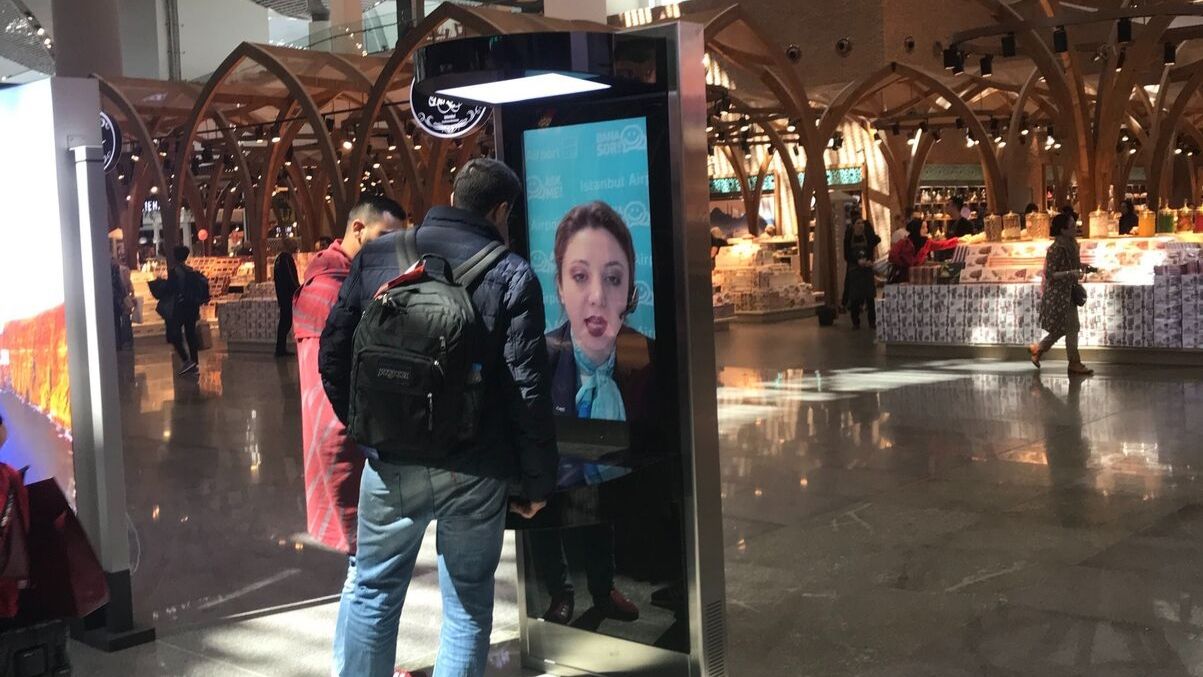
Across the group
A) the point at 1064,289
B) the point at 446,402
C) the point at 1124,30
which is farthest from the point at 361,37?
the point at 446,402

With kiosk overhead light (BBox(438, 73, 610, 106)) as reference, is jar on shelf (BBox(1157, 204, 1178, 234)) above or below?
below

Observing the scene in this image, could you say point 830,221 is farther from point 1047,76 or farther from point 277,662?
point 277,662

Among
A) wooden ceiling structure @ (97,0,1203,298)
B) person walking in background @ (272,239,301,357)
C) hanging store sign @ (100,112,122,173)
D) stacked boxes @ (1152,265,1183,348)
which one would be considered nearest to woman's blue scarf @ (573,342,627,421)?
stacked boxes @ (1152,265,1183,348)

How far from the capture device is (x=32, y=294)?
15.3 ft

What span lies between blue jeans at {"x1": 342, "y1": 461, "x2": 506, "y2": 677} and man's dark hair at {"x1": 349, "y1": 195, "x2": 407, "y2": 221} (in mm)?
1099

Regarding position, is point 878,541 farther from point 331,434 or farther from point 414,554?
point 414,554

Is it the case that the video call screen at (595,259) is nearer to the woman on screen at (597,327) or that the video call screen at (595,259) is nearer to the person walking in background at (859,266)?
the woman on screen at (597,327)

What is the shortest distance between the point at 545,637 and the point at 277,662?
0.97 m

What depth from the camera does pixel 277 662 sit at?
4.30 m

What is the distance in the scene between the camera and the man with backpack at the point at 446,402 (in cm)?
291

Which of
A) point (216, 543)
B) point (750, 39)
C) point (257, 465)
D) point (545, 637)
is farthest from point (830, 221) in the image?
point (545, 637)

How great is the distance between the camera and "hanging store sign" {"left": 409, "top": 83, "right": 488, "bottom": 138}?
12.3 metres

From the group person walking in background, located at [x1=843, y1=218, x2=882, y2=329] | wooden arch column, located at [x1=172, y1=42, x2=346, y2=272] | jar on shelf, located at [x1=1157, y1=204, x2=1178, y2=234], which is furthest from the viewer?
wooden arch column, located at [x1=172, y1=42, x2=346, y2=272]

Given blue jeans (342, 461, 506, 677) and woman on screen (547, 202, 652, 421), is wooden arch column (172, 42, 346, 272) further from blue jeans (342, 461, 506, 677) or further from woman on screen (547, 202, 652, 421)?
blue jeans (342, 461, 506, 677)
